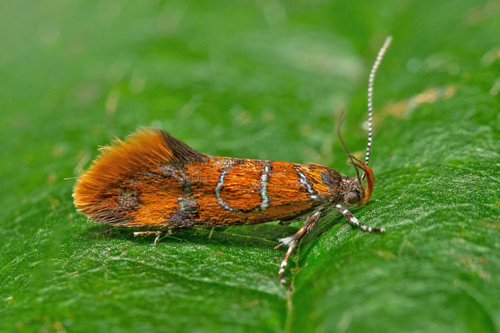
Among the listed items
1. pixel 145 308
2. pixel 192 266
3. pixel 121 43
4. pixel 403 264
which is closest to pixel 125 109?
pixel 121 43

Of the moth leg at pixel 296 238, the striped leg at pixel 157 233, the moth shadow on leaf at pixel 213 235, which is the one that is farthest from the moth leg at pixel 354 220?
the striped leg at pixel 157 233

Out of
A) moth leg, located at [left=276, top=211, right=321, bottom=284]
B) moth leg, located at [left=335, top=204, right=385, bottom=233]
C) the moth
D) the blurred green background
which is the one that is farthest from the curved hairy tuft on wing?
moth leg, located at [left=335, top=204, right=385, bottom=233]

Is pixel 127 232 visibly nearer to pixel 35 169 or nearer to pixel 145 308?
pixel 145 308

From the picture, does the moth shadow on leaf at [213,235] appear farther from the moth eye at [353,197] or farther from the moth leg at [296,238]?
the moth eye at [353,197]

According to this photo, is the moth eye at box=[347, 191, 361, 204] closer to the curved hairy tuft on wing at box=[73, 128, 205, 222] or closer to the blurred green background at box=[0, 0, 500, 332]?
the blurred green background at box=[0, 0, 500, 332]

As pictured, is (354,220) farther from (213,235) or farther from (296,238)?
(213,235)

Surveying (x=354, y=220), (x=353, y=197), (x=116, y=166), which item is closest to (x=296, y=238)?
(x=354, y=220)
